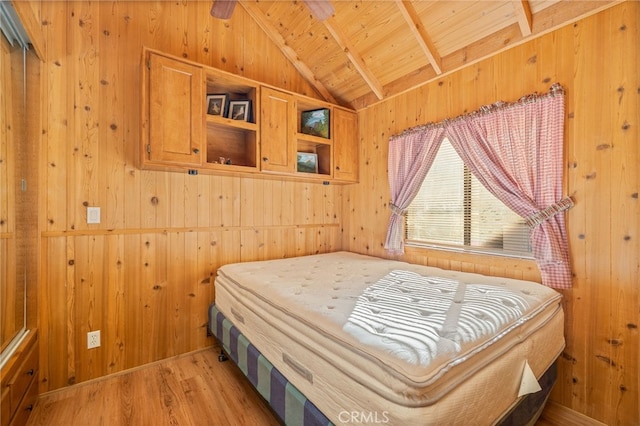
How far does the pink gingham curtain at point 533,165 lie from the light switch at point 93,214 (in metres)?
2.80

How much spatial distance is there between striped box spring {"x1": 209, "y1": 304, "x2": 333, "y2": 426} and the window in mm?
1722

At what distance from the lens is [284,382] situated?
1335mm

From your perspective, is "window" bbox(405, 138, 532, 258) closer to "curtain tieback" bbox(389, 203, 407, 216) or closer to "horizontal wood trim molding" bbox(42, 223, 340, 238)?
"curtain tieback" bbox(389, 203, 407, 216)

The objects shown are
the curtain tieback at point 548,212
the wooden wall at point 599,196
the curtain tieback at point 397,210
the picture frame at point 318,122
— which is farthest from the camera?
the picture frame at point 318,122

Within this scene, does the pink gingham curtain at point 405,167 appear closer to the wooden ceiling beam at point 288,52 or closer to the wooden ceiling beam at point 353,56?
the wooden ceiling beam at point 353,56

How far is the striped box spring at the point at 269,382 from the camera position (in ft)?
3.84

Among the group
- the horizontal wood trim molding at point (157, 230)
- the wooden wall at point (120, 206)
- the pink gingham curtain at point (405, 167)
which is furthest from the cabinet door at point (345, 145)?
the wooden wall at point (120, 206)

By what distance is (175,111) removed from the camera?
201 cm

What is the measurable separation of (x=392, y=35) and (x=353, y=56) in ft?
1.23

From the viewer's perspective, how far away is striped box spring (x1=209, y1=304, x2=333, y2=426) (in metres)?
1.17

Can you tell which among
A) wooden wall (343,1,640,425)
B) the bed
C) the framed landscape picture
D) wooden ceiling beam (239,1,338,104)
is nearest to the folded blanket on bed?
the bed

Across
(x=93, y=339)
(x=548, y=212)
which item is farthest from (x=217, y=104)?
(x=548, y=212)

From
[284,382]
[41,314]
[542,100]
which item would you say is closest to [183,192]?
[41,314]

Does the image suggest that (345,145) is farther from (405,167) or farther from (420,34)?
(420,34)
